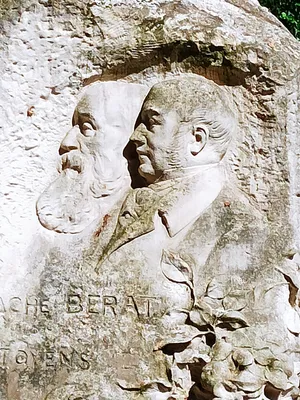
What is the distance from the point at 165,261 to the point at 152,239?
7 cm

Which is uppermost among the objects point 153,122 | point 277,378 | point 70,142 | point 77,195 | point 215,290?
point 153,122

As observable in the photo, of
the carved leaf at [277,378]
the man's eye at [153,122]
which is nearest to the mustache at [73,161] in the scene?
the man's eye at [153,122]

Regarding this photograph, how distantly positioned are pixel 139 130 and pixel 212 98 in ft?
0.76

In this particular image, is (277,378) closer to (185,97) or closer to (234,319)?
(234,319)

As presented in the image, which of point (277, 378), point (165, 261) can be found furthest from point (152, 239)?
point (277, 378)

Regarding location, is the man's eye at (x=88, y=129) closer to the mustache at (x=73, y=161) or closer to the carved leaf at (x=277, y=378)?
the mustache at (x=73, y=161)

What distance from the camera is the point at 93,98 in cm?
246

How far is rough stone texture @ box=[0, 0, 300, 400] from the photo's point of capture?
2.31 m

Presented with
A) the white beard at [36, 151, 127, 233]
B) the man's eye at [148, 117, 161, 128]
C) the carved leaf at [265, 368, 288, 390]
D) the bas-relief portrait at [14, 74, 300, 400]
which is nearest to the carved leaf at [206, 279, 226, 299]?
the bas-relief portrait at [14, 74, 300, 400]

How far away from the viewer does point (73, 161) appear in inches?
96.3

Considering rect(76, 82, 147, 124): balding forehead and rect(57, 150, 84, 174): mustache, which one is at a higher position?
rect(76, 82, 147, 124): balding forehead

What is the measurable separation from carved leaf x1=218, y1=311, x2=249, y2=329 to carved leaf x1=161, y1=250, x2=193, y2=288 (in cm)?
13

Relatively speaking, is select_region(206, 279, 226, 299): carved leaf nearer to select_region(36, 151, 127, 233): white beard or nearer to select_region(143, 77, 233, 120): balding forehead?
select_region(36, 151, 127, 233): white beard

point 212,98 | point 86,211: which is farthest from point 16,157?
point 212,98
